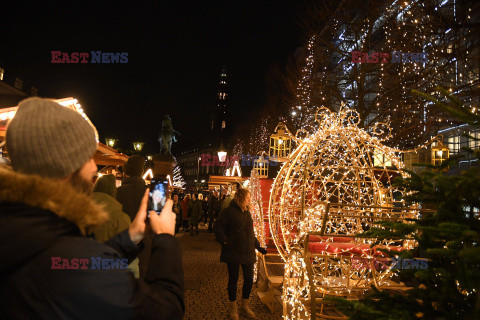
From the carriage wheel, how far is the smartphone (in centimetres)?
247

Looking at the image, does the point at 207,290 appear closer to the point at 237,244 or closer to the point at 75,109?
the point at 237,244

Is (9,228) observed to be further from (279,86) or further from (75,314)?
(279,86)

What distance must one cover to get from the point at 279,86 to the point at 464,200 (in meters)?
19.2

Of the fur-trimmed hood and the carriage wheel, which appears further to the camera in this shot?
the carriage wheel

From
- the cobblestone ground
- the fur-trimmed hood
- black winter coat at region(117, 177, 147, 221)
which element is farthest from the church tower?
the fur-trimmed hood

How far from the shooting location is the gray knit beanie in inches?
45.3

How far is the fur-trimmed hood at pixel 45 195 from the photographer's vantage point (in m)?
1.07

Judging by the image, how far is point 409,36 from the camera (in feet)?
33.4

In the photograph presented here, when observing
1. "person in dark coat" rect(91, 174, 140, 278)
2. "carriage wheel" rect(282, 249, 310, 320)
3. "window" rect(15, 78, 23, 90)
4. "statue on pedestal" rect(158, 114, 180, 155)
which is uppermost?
"window" rect(15, 78, 23, 90)

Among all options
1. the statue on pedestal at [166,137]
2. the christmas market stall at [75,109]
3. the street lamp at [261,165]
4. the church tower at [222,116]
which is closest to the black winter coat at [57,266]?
the christmas market stall at [75,109]

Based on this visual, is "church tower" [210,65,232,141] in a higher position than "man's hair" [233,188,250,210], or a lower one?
higher

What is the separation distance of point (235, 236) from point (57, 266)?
4.32 m

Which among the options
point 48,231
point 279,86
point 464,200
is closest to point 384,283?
point 464,200

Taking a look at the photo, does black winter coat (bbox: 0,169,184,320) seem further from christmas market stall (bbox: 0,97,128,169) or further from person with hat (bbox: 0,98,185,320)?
christmas market stall (bbox: 0,97,128,169)
